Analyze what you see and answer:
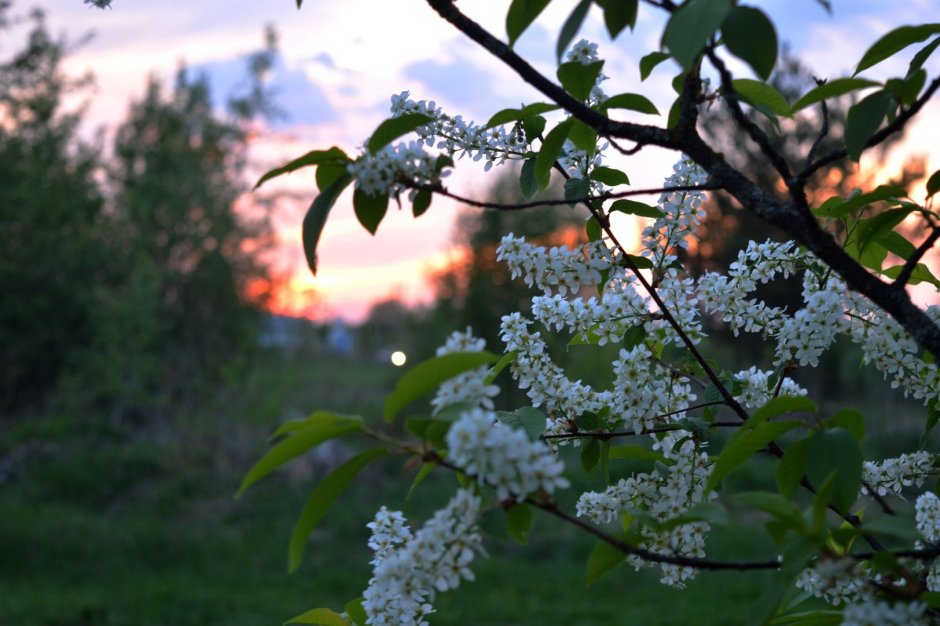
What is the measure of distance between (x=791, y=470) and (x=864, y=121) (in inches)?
13.4

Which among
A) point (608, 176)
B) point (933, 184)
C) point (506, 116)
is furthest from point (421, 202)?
point (933, 184)

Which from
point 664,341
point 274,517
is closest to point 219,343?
point 274,517

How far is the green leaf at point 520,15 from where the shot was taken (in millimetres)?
861

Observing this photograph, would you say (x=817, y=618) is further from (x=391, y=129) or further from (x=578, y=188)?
(x=391, y=129)

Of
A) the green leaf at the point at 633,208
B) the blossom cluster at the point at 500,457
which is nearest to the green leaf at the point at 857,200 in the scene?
the green leaf at the point at 633,208

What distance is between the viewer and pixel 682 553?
3.92ft

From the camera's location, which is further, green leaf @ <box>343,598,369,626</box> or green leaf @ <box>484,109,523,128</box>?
green leaf @ <box>343,598,369,626</box>

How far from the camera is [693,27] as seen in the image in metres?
0.72

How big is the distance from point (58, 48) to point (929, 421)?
32.3 feet

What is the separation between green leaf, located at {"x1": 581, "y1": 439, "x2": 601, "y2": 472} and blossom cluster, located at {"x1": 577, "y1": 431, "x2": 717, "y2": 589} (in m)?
0.04

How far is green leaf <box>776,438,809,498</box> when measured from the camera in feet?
2.93

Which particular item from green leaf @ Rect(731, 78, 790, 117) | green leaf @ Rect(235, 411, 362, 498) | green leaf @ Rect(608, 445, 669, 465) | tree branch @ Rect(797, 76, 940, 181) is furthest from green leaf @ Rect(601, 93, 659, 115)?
green leaf @ Rect(235, 411, 362, 498)

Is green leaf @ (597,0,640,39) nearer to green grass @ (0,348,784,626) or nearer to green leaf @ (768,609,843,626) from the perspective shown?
green leaf @ (768,609,843,626)

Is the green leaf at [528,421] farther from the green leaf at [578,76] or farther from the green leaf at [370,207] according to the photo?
the green leaf at [578,76]
